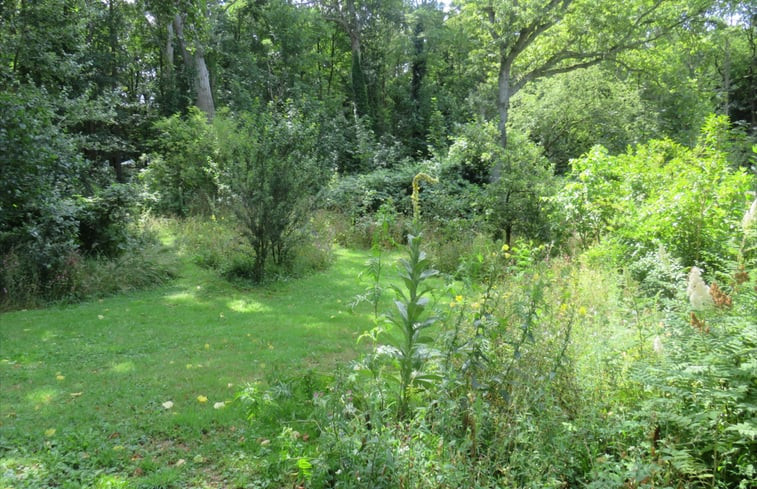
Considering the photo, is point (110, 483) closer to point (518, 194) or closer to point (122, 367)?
point (122, 367)

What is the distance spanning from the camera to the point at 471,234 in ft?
30.8

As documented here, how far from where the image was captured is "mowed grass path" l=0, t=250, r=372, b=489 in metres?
2.88

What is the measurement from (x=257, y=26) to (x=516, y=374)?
2634 cm

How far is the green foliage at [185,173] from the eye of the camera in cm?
1266

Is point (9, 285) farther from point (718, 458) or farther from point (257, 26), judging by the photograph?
point (257, 26)

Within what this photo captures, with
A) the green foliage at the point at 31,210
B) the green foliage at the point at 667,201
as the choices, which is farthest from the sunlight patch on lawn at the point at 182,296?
the green foliage at the point at 667,201

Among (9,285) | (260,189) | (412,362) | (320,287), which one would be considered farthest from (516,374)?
(9,285)

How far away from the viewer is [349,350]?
197 inches

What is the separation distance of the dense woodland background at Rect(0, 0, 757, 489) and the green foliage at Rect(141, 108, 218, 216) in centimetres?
7

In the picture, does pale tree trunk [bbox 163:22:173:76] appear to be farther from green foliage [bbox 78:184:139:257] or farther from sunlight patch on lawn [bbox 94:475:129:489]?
sunlight patch on lawn [bbox 94:475:129:489]

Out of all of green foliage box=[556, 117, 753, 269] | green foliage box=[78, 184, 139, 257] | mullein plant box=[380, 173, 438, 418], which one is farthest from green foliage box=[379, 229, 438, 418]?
green foliage box=[78, 184, 139, 257]

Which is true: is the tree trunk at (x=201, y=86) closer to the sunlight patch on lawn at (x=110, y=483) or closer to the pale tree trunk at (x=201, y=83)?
the pale tree trunk at (x=201, y=83)

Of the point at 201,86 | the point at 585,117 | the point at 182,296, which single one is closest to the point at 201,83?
the point at 201,86

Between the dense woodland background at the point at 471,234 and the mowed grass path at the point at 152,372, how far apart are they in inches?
7.7
